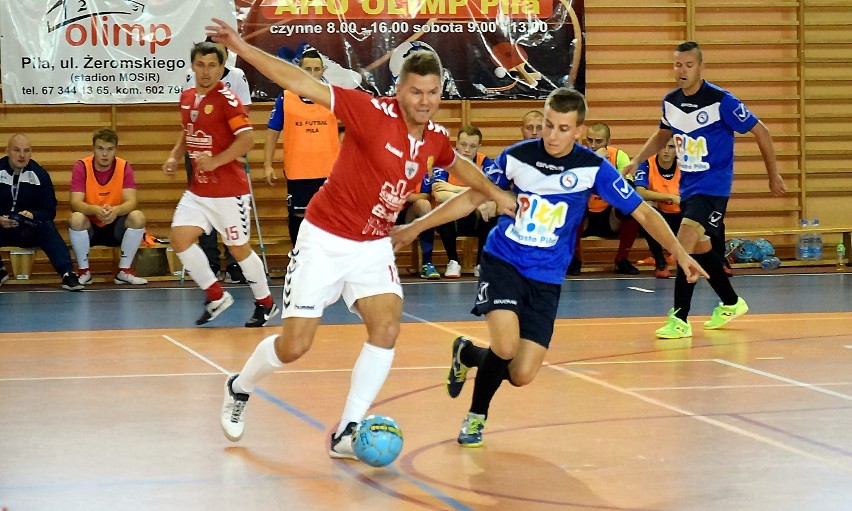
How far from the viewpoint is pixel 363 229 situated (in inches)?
187

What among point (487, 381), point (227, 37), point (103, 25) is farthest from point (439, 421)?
point (103, 25)

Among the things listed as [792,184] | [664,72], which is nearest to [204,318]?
[664,72]

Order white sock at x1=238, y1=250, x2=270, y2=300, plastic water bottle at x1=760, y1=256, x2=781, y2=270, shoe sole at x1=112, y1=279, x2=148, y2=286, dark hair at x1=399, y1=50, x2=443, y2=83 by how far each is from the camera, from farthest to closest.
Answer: plastic water bottle at x1=760, y1=256, x2=781, y2=270
shoe sole at x1=112, y1=279, x2=148, y2=286
white sock at x1=238, y1=250, x2=270, y2=300
dark hair at x1=399, y1=50, x2=443, y2=83

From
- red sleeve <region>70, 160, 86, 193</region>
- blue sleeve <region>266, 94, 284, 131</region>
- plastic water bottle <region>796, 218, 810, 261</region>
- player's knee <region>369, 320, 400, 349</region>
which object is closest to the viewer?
player's knee <region>369, 320, 400, 349</region>

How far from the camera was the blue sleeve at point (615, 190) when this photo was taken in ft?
17.1

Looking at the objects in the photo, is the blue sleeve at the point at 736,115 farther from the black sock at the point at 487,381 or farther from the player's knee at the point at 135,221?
the player's knee at the point at 135,221

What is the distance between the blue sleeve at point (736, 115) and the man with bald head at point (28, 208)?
6682mm

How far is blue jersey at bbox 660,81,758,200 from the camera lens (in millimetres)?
8289

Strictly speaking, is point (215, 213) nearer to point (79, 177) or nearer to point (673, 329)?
point (673, 329)

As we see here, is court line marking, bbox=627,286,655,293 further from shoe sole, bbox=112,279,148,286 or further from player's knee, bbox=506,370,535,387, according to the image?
player's knee, bbox=506,370,535,387

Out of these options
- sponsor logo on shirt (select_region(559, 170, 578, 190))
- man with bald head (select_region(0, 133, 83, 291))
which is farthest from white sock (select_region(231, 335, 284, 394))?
man with bald head (select_region(0, 133, 83, 291))

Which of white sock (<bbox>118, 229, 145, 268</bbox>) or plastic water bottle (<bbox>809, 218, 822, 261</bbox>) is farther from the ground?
white sock (<bbox>118, 229, 145, 268</bbox>)

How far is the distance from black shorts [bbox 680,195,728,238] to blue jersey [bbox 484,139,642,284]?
10.4 feet

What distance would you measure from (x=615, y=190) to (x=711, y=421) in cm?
110
